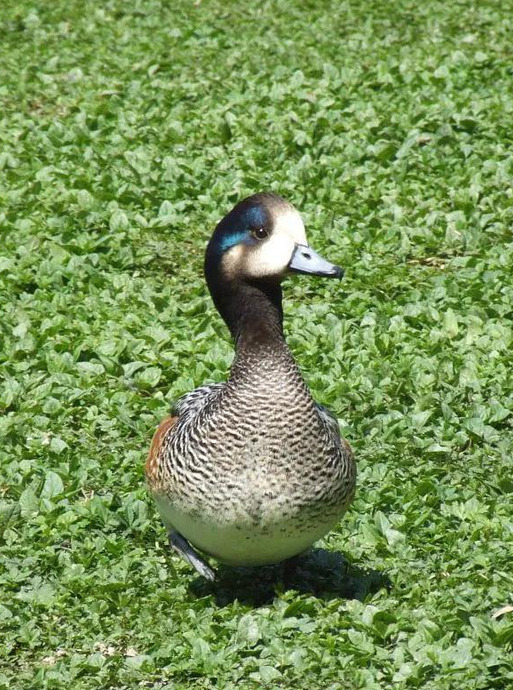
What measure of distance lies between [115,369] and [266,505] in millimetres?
2378

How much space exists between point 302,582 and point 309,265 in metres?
1.34

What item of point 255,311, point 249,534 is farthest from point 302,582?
point 255,311

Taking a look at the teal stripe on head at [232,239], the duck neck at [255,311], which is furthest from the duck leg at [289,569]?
the teal stripe on head at [232,239]

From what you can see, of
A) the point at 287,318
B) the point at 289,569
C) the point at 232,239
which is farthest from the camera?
the point at 287,318

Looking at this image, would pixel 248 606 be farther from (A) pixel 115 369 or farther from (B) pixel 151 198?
(B) pixel 151 198

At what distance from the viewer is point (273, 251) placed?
4.91 m

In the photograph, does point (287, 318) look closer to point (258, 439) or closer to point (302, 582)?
point (302, 582)

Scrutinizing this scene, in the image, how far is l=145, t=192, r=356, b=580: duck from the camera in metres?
4.86

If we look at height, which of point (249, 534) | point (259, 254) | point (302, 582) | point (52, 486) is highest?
point (259, 254)

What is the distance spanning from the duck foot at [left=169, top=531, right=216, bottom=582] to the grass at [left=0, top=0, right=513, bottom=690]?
114 mm

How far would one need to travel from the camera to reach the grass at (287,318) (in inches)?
198

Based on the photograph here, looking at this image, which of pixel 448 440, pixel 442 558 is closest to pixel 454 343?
pixel 448 440

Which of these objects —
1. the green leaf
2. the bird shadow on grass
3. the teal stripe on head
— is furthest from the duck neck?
the green leaf

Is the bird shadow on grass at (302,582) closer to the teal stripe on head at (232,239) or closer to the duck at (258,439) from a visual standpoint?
the duck at (258,439)
